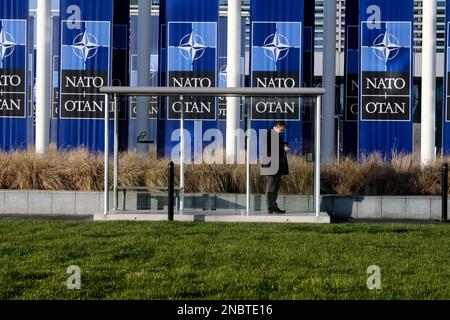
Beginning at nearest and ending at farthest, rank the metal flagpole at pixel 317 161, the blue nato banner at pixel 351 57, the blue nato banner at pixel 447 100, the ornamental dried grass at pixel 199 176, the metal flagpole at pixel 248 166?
1. the metal flagpole at pixel 317 161
2. the metal flagpole at pixel 248 166
3. the ornamental dried grass at pixel 199 176
4. the blue nato banner at pixel 447 100
5. the blue nato banner at pixel 351 57

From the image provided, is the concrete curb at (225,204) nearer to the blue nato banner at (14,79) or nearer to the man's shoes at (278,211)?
the man's shoes at (278,211)

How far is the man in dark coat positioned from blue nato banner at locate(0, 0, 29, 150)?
28.3 feet

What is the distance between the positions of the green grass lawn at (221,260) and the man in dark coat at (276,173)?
2197mm

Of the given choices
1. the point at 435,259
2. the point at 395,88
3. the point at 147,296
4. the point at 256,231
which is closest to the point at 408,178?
the point at 395,88

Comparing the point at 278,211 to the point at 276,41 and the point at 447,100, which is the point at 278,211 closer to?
the point at 276,41

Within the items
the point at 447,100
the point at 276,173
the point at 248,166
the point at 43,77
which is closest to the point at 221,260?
the point at 276,173

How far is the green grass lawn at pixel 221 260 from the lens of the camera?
7.51 metres

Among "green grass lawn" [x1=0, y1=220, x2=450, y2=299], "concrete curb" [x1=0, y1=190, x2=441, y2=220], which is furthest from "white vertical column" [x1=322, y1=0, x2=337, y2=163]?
"green grass lawn" [x1=0, y1=220, x2=450, y2=299]

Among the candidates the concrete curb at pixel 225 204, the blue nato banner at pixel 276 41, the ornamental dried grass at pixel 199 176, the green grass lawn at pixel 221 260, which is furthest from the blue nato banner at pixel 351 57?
the green grass lawn at pixel 221 260

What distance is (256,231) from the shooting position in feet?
40.3

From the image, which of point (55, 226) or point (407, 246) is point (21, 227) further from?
point (407, 246)

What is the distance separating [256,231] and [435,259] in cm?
343

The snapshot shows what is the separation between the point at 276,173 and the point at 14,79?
31.0 feet

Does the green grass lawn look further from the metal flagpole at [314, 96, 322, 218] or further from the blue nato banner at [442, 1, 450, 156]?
the blue nato banner at [442, 1, 450, 156]
